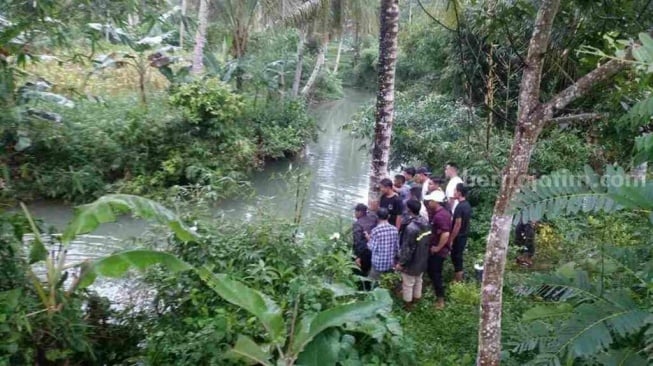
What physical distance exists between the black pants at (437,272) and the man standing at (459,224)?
0.24 meters

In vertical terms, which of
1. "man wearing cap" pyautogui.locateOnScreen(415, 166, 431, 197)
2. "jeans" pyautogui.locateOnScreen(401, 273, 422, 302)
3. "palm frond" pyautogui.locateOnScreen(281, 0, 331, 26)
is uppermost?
"palm frond" pyautogui.locateOnScreen(281, 0, 331, 26)

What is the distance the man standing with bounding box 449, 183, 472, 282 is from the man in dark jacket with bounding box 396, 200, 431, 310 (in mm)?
469

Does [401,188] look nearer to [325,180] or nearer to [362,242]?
[362,242]

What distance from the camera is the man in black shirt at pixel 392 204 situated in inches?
271

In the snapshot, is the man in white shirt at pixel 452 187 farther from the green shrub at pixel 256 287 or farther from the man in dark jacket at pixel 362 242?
the green shrub at pixel 256 287

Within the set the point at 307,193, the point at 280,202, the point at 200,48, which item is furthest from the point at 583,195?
the point at 200,48

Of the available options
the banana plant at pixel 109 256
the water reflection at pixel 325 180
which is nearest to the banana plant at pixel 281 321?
the banana plant at pixel 109 256

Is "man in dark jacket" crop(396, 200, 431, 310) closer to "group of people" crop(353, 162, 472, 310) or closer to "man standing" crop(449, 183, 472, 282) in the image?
"group of people" crop(353, 162, 472, 310)

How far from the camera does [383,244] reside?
6188mm

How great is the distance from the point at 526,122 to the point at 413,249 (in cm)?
238

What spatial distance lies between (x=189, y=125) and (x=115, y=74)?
438 centimetres

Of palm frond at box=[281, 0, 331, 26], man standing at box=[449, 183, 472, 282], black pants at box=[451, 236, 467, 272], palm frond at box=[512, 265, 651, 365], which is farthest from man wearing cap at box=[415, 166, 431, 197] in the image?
palm frond at box=[281, 0, 331, 26]

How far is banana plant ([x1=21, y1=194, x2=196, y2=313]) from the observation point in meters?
3.94

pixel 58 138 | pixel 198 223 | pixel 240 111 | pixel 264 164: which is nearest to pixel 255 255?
pixel 198 223
